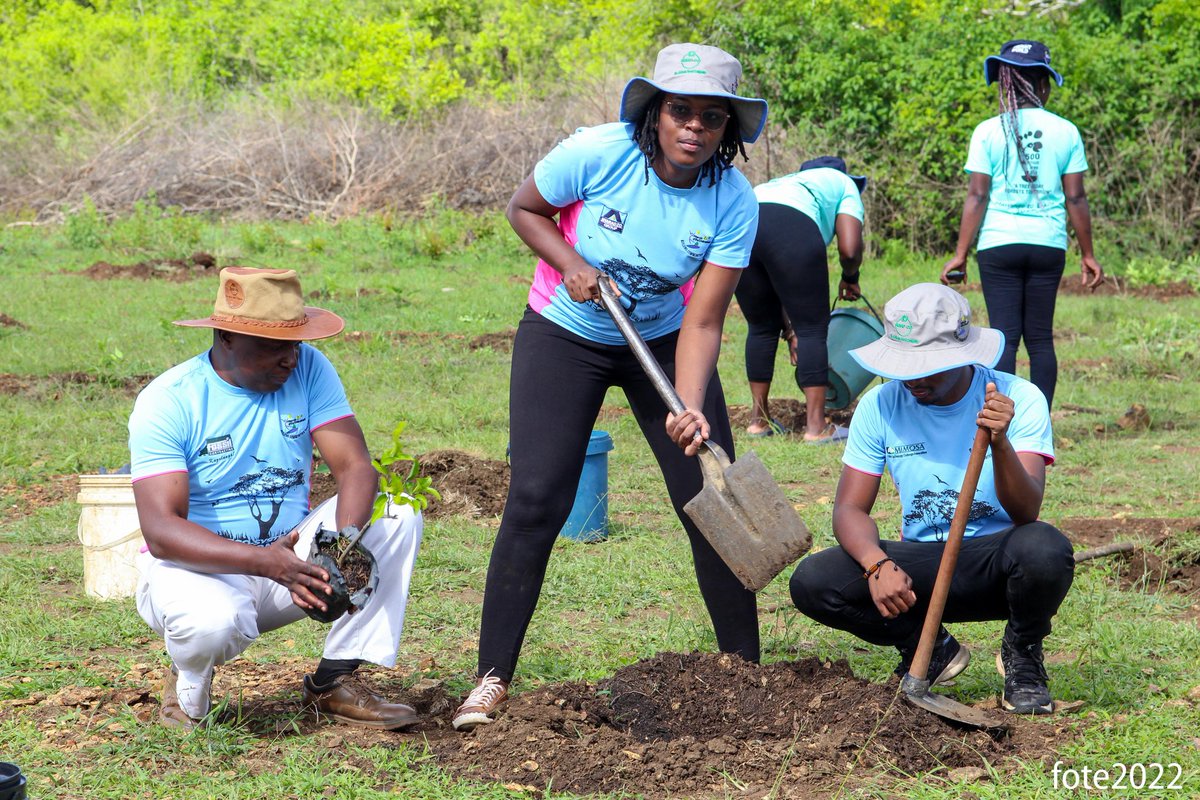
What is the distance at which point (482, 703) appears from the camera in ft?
12.2

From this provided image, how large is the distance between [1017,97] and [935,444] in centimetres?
381

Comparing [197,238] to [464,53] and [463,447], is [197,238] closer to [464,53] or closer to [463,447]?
[463,447]

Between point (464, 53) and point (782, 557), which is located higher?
point (464, 53)

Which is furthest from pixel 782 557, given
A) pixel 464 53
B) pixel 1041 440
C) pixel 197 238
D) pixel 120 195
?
pixel 464 53

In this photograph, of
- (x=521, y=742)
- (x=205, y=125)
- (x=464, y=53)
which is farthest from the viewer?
(x=464, y=53)

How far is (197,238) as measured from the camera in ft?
53.8

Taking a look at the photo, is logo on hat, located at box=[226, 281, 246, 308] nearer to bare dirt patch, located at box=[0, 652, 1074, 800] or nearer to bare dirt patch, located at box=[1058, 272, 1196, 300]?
bare dirt patch, located at box=[0, 652, 1074, 800]

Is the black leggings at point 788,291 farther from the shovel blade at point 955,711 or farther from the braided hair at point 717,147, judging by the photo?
the shovel blade at point 955,711

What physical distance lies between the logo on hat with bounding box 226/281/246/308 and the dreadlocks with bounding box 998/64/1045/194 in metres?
4.73

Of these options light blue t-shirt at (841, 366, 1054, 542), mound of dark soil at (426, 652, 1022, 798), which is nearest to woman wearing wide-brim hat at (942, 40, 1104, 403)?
light blue t-shirt at (841, 366, 1054, 542)

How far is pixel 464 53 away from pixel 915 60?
60.4 feet

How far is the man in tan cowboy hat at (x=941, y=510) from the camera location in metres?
3.72

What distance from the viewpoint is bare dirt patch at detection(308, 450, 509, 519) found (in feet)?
21.0

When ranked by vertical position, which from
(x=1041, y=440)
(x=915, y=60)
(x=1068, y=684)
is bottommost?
(x=1068, y=684)
